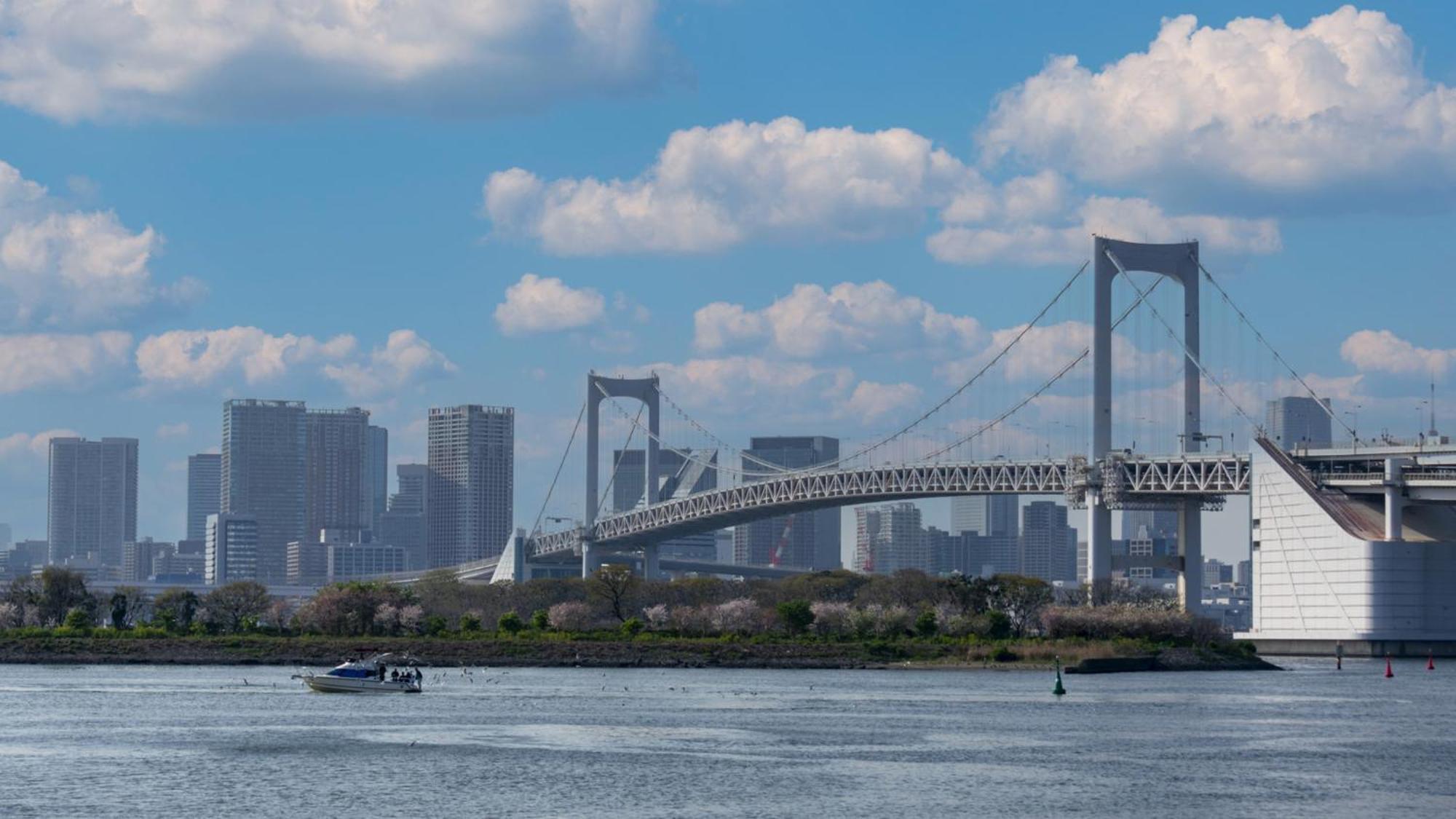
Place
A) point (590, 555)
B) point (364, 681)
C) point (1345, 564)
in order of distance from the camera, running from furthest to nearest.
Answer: point (590, 555)
point (1345, 564)
point (364, 681)

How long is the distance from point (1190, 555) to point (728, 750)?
56.8 meters

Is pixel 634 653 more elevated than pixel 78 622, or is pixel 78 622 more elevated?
pixel 78 622

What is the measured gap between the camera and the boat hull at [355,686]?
6316cm

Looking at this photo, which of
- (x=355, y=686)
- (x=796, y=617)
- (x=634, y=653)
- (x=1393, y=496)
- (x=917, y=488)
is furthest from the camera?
(x=917, y=488)

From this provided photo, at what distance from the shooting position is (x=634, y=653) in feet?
269

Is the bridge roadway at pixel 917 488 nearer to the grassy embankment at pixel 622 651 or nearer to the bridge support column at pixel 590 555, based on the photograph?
the bridge support column at pixel 590 555

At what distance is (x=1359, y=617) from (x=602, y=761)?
52805 millimetres

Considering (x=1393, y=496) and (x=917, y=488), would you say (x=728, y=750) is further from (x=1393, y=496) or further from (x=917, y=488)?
(x=917, y=488)

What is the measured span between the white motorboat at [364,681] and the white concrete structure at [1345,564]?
3992 centimetres

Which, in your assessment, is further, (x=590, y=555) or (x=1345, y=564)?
(x=590, y=555)

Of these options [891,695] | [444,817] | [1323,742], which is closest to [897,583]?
[891,695]

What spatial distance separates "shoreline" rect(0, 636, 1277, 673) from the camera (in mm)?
79438

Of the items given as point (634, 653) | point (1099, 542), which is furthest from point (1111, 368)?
point (634, 653)

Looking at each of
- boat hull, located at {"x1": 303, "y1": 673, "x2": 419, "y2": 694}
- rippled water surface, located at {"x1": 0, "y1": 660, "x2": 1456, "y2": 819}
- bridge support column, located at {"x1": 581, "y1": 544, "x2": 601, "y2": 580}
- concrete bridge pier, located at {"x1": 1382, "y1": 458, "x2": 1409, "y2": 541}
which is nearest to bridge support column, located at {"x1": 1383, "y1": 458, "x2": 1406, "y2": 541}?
concrete bridge pier, located at {"x1": 1382, "y1": 458, "x2": 1409, "y2": 541}
